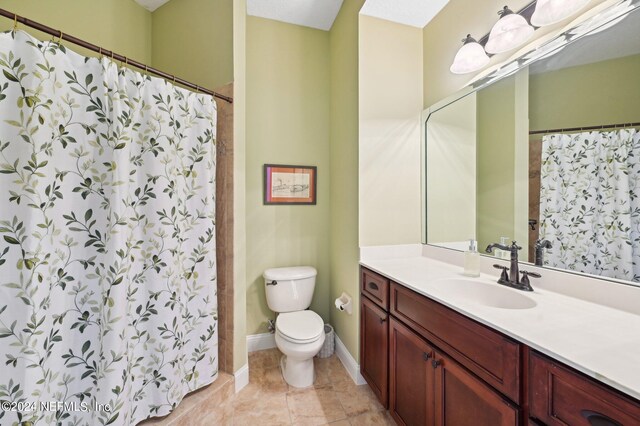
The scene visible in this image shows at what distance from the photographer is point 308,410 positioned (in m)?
1.57

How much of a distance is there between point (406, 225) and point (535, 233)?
78 centimetres

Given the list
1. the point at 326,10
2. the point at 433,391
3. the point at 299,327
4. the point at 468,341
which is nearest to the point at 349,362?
the point at 299,327

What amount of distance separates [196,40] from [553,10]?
208 centimetres

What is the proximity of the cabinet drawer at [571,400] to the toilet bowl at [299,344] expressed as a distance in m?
1.21

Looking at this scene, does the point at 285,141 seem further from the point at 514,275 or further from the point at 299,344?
the point at 514,275

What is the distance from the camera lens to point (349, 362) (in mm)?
1905

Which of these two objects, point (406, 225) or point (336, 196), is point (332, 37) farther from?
point (406, 225)

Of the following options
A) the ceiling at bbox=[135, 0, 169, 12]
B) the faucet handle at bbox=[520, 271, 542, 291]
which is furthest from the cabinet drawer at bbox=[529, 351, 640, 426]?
the ceiling at bbox=[135, 0, 169, 12]

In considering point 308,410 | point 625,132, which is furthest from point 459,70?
point 308,410

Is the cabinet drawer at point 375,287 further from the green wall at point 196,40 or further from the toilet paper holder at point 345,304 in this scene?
the green wall at point 196,40

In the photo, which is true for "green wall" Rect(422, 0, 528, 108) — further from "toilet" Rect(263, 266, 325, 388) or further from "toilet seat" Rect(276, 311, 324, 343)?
"toilet seat" Rect(276, 311, 324, 343)

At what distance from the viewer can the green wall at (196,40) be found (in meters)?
1.68

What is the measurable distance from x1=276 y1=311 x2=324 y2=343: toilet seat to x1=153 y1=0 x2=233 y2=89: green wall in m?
1.73

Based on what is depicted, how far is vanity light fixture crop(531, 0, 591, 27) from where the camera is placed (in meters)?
0.99
